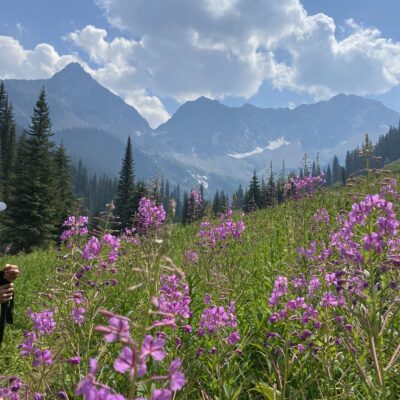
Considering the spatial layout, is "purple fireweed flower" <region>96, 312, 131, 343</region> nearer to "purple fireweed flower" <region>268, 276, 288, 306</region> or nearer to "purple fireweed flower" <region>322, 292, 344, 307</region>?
"purple fireweed flower" <region>322, 292, 344, 307</region>

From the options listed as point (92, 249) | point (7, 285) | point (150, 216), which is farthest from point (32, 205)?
point (92, 249)

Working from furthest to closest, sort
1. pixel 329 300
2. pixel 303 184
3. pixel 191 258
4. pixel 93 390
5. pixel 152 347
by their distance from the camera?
pixel 303 184 < pixel 191 258 < pixel 329 300 < pixel 152 347 < pixel 93 390

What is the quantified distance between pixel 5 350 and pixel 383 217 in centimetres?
614

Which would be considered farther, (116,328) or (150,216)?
(150,216)

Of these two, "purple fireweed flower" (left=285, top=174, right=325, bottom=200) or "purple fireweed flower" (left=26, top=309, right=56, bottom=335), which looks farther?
"purple fireweed flower" (left=285, top=174, right=325, bottom=200)

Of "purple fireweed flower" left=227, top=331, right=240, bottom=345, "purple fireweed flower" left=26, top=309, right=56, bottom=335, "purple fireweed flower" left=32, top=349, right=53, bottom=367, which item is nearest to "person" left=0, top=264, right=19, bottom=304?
"purple fireweed flower" left=26, top=309, right=56, bottom=335

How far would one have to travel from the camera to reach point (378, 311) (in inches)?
83.0

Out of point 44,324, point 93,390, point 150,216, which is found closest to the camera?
point 93,390

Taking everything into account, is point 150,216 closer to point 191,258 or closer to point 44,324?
point 191,258

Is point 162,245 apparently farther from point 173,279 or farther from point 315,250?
point 315,250

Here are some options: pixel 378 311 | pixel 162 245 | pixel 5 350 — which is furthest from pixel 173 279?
pixel 5 350

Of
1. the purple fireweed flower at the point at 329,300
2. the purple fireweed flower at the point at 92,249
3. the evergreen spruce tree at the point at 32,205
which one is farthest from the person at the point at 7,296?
the evergreen spruce tree at the point at 32,205

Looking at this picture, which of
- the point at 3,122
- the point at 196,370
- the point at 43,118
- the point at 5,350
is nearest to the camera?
the point at 196,370

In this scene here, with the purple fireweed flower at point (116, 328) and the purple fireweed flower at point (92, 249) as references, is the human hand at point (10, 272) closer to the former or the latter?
the purple fireweed flower at point (92, 249)
